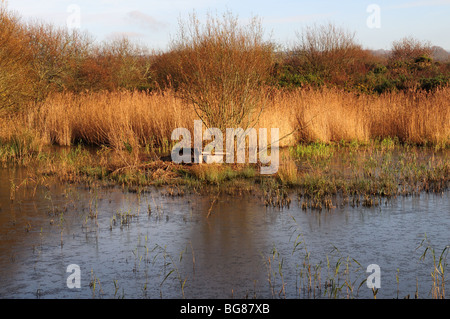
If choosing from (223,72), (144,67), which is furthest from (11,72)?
(144,67)

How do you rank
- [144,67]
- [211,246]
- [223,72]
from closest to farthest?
[211,246], [223,72], [144,67]

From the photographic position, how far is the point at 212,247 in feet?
18.9

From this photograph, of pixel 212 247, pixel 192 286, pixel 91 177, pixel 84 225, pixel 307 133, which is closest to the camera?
pixel 192 286

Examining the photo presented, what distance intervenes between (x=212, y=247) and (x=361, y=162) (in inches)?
243

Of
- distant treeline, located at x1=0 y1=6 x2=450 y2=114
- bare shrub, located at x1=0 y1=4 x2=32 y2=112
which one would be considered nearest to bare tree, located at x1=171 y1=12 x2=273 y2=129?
distant treeline, located at x1=0 y1=6 x2=450 y2=114

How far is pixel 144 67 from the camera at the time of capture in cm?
3900

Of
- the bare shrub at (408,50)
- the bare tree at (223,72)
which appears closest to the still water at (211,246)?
the bare tree at (223,72)

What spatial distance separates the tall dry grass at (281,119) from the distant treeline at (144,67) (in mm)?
735

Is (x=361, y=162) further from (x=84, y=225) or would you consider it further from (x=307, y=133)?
(x=84, y=225)

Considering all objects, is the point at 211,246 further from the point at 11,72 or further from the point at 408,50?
the point at 408,50

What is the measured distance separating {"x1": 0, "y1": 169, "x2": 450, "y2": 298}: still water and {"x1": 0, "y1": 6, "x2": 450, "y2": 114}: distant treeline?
4486 millimetres

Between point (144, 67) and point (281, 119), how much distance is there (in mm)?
26515

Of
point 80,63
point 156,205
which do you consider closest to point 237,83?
point 156,205

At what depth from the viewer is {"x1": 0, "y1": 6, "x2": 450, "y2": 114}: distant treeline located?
14508mm
